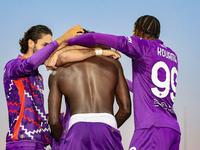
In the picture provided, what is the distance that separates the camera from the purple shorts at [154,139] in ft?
9.64

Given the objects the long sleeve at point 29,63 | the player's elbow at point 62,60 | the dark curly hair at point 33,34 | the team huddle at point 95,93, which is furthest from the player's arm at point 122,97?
the dark curly hair at point 33,34

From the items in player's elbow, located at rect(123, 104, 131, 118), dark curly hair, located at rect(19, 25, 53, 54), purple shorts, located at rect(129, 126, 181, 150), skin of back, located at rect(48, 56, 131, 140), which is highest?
dark curly hair, located at rect(19, 25, 53, 54)

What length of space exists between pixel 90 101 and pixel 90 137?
39 cm

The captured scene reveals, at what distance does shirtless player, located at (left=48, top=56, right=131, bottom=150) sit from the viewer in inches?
120

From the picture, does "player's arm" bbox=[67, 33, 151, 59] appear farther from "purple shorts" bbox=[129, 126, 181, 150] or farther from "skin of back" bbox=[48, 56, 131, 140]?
"purple shorts" bbox=[129, 126, 181, 150]

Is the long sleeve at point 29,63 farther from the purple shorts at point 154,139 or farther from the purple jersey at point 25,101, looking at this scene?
the purple shorts at point 154,139

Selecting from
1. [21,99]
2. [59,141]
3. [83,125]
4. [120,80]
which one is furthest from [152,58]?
[21,99]

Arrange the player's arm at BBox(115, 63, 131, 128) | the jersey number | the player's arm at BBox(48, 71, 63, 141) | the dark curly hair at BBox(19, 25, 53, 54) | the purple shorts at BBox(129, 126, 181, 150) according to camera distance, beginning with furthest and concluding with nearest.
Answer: the dark curly hair at BBox(19, 25, 53, 54)
the player's arm at BBox(115, 63, 131, 128)
the player's arm at BBox(48, 71, 63, 141)
the jersey number
the purple shorts at BBox(129, 126, 181, 150)

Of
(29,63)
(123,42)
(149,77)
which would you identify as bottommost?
(149,77)

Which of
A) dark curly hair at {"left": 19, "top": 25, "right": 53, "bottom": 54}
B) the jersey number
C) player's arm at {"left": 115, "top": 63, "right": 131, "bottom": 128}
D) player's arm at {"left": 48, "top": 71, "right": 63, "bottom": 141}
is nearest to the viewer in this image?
the jersey number

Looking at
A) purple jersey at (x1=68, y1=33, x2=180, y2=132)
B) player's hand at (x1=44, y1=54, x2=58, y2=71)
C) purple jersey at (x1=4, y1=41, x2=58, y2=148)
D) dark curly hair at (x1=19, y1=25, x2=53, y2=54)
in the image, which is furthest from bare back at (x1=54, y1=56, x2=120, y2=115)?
dark curly hair at (x1=19, y1=25, x2=53, y2=54)

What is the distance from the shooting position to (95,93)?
3170 millimetres

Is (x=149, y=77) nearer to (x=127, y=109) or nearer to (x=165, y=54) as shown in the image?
(x=165, y=54)

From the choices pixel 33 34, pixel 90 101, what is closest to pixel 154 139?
pixel 90 101
